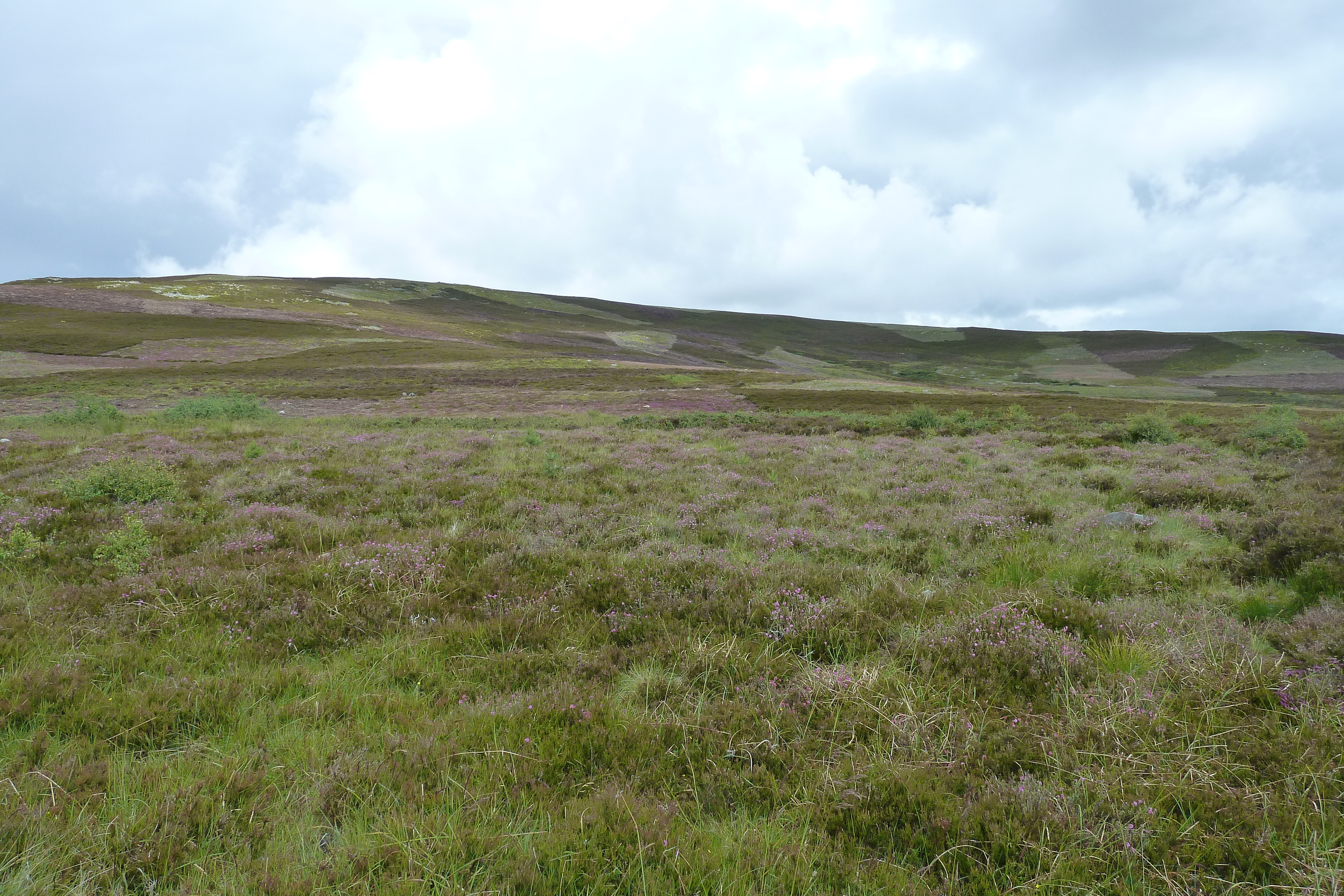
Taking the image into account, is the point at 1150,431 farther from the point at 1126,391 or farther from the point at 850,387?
the point at 1126,391

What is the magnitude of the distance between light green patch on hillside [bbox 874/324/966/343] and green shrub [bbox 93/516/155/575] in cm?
17093

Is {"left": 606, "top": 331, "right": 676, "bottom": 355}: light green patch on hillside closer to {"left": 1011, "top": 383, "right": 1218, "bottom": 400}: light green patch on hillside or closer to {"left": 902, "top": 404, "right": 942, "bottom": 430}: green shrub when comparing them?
{"left": 1011, "top": 383, "right": 1218, "bottom": 400}: light green patch on hillside

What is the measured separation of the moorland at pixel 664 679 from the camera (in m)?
3.04

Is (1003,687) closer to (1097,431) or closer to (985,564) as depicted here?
(985,564)

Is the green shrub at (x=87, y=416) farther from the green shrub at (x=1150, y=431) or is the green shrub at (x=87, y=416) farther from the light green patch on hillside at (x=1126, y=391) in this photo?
the light green patch on hillside at (x=1126, y=391)

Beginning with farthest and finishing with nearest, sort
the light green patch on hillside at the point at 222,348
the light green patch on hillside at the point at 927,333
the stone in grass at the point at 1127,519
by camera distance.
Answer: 1. the light green patch on hillside at the point at 927,333
2. the light green patch on hillside at the point at 222,348
3. the stone in grass at the point at 1127,519

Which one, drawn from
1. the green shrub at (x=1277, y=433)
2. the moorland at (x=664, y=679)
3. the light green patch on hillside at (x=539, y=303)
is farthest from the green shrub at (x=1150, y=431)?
the light green patch on hillside at (x=539, y=303)

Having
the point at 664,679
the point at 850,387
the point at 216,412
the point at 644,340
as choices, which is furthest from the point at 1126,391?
the point at 216,412

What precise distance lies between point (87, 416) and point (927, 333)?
177065mm

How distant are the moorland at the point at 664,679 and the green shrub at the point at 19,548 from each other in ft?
0.12

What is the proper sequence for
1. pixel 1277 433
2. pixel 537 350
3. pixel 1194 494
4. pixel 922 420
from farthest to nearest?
1. pixel 537 350
2. pixel 922 420
3. pixel 1277 433
4. pixel 1194 494

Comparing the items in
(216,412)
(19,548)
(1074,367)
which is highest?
(1074,367)

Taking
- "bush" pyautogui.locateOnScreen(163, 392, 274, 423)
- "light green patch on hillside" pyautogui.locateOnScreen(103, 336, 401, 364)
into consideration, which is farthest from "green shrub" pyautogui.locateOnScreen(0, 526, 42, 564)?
"light green patch on hillside" pyautogui.locateOnScreen(103, 336, 401, 364)

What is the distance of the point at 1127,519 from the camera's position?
9.59 m
